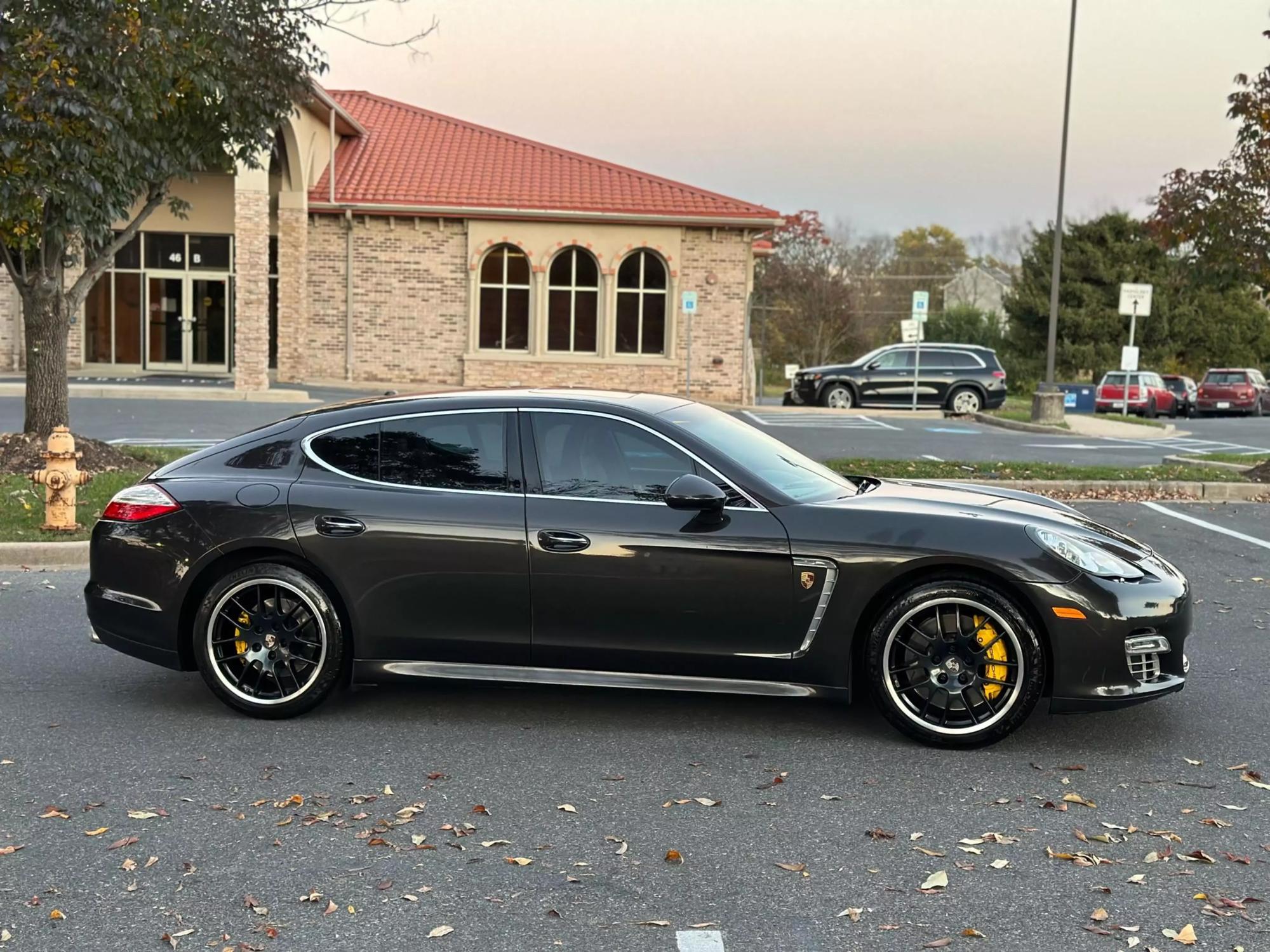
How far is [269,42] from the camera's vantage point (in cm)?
1368

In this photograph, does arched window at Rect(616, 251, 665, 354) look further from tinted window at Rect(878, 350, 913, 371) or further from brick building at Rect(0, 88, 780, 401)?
tinted window at Rect(878, 350, 913, 371)

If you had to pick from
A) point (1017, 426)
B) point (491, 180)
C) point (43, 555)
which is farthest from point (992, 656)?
point (491, 180)

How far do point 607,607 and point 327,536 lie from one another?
48.9 inches

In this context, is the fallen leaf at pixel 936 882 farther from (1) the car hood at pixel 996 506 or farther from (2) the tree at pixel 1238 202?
(2) the tree at pixel 1238 202

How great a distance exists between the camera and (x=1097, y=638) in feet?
16.4

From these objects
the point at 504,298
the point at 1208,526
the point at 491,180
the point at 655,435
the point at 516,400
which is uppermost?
the point at 491,180

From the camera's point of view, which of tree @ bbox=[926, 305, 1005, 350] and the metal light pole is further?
tree @ bbox=[926, 305, 1005, 350]

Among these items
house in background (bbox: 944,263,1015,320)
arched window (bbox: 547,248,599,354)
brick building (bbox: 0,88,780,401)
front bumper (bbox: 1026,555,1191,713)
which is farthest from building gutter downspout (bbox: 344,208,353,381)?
house in background (bbox: 944,263,1015,320)

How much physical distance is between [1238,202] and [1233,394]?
2776 cm

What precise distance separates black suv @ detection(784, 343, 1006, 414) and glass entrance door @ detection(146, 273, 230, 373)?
14529 millimetres

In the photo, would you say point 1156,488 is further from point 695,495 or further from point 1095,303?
point 1095,303

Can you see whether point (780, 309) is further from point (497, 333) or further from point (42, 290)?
point (42, 290)

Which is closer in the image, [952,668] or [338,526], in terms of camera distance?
[952,668]

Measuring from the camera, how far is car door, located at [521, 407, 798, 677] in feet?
16.9
